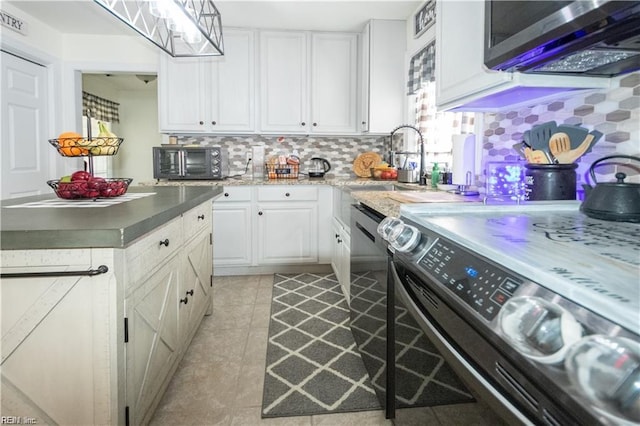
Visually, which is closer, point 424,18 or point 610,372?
point 610,372

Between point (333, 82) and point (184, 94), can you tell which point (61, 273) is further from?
point (333, 82)

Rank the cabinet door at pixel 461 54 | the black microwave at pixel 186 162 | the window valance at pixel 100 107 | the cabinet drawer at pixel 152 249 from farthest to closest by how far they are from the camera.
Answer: the window valance at pixel 100 107, the black microwave at pixel 186 162, the cabinet door at pixel 461 54, the cabinet drawer at pixel 152 249

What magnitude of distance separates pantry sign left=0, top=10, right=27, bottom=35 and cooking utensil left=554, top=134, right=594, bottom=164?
412 cm

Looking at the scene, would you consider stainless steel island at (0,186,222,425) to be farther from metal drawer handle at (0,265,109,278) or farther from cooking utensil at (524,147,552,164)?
cooking utensil at (524,147,552,164)

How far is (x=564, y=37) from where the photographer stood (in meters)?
0.94

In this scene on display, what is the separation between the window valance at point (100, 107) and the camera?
584 centimetres

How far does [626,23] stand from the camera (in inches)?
33.5

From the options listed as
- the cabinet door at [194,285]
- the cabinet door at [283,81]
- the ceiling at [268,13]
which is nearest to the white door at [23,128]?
the ceiling at [268,13]

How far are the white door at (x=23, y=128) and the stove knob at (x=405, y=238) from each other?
371 centimetres

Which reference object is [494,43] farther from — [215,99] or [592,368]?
[215,99]

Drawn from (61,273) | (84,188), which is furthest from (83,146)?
(61,273)

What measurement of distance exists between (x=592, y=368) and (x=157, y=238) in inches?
54.9

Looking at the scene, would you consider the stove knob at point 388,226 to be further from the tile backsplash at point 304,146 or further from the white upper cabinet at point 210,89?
the tile backsplash at point 304,146

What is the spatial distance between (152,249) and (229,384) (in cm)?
87
